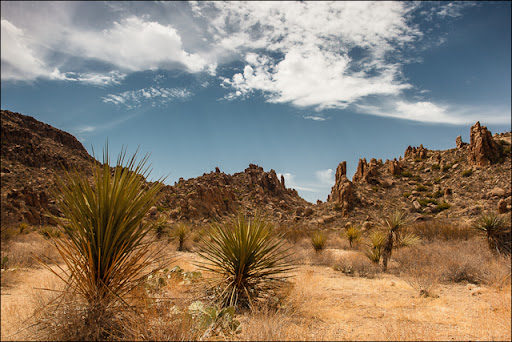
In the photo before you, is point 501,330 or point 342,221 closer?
point 501,330

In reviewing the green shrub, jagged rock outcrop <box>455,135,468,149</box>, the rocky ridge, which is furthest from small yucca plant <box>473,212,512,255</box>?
jagged rock outcrop <box>455,135,468,149</box>

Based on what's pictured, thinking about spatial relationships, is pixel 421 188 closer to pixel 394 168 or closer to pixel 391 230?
pixel 394 168

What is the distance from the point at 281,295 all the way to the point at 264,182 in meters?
47.6

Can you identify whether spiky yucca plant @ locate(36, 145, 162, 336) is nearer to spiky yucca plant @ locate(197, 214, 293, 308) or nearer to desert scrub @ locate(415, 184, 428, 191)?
spiky yucca plant @ locate(197, 214, 293, 308)

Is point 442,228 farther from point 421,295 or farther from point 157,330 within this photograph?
point 157,330

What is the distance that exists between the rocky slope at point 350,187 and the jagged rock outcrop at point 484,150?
0.09 metres

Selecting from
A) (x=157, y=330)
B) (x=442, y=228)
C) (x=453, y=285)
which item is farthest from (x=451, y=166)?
(x=157, y=330)

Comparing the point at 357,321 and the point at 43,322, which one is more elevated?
the point at 43,322

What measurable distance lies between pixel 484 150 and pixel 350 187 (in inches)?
636

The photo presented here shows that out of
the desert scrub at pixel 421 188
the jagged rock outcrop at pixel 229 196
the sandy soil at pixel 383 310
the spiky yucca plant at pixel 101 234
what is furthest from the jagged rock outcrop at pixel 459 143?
the spiky yucca plant at pixel 101 234

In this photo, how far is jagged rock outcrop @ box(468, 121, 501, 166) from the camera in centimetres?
3130

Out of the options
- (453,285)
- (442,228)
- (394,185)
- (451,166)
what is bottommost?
(453,285)

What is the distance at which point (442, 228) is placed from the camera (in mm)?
18031

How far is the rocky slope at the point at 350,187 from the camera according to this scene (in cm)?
2731
